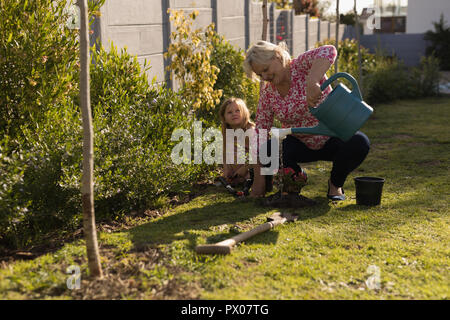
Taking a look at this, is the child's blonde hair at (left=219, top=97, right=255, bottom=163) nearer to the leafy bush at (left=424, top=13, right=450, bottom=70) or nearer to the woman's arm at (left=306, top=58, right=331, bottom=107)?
the woman's arm at (left=306, top=58, right=331, bottom=107)

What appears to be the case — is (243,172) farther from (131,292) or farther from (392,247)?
(131,292)

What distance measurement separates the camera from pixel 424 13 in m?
20.5

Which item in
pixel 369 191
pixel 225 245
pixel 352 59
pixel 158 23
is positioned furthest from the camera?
pixel 352 59

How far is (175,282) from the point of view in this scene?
281 centimetres

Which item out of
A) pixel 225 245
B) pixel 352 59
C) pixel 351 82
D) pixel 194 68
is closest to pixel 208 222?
pixel 225 245

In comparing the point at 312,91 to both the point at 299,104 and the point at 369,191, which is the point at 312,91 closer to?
the point at 299,104

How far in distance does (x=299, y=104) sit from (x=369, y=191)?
91cm

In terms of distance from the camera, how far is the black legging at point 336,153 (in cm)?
431

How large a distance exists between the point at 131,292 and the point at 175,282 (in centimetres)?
24

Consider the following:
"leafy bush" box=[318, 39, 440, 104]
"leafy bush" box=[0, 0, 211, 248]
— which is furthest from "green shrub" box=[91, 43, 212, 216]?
"leafy bush" box=[318, 39, 440, 104]

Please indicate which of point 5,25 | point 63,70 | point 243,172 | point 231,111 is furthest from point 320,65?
point 5,25

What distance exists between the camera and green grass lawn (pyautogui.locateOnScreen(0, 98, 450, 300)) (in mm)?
2738

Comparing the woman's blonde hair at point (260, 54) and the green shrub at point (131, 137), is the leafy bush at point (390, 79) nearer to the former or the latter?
the green shrub at point (131, 137)

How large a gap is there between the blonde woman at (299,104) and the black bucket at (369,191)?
0.67 feet
